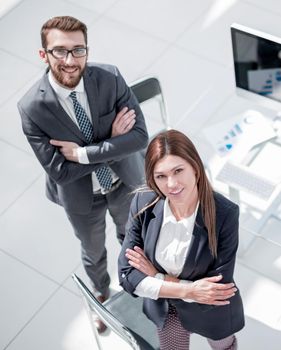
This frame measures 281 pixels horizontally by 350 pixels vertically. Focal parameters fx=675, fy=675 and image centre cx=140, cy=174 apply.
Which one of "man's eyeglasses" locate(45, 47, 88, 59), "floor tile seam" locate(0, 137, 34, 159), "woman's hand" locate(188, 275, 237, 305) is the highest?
"man's eyeglasses" locate(45, 47, 88, 59)

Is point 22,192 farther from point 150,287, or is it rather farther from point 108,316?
point 150,287

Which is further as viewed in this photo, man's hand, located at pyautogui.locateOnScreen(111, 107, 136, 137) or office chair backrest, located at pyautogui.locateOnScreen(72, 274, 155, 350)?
man's hand, located at pyautogui.locateOnScreen(111, 107, 136, 137)

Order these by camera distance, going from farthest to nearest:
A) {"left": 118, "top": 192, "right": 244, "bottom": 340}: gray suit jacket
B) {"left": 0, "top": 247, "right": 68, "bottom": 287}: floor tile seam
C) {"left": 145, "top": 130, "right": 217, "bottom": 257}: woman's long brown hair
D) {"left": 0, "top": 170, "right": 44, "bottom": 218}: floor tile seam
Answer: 1. {"left": 0, "top": 170, "right": 44, "bottom": 218}: floor tile seam
2. {"left": 0, "top": 247, "right": 68, "bottom": 287}: floor tile seam
3. {"left": 118, "top": 192, "right": 244, "bottom": 340}: gray suit jacket
4. {"left": 145, "top": 130, "right": 217, "bottom": 257}: woman's long brown hair

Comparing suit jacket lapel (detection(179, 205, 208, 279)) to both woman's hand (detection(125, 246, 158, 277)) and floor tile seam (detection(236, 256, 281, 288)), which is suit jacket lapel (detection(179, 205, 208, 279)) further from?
floor tile seam (detection(236, 256, 281, 288))

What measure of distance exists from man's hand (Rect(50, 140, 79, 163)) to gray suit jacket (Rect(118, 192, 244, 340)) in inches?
17.2

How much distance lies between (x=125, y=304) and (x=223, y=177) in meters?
0.94

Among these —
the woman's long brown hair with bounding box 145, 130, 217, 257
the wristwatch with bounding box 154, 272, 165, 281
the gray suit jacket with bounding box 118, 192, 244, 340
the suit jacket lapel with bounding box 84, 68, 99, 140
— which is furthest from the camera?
the suit jacket lapel with bounding box 84, 68, 99, 140

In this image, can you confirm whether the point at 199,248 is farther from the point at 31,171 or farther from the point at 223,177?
the point at 31,171

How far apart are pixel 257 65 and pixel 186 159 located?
4.39 feet

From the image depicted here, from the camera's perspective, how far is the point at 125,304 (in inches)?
137

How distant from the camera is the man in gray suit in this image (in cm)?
312

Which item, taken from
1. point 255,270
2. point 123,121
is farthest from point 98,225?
point 255,270

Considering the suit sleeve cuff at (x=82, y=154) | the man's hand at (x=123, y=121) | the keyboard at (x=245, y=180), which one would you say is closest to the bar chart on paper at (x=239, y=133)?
the keyboard at (x=245, y=180)

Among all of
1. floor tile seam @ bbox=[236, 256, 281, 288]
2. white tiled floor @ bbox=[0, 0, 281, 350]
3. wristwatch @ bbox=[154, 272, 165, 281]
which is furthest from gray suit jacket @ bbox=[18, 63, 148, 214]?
floor tile seam @ bbox=[236, 256, 281, 288]
